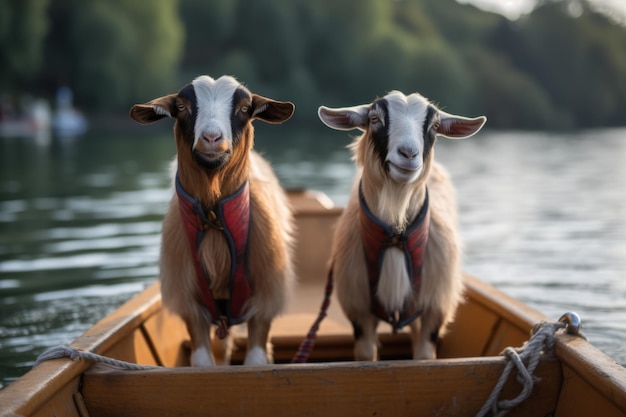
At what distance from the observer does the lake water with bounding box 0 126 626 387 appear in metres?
8.14

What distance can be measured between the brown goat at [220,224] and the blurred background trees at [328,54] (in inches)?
1781

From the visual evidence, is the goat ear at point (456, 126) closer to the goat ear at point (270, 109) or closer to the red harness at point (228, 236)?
the goat ear at point (270, 109)

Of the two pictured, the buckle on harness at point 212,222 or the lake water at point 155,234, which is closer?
the buckle on harness at point 212,222

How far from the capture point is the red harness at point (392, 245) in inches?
177

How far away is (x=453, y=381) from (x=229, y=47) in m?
71.4

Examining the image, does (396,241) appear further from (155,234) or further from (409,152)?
(155,234)

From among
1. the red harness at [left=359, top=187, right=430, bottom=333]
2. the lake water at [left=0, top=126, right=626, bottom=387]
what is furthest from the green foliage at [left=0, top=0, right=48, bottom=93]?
the red harness at [left=359, top=187, right=430, bottom=333]

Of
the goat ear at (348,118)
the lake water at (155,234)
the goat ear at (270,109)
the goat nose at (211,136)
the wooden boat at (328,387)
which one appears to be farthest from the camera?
the lake water at (155,234)

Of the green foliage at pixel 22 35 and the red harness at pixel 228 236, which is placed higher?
the green foliage at pixel 22 35

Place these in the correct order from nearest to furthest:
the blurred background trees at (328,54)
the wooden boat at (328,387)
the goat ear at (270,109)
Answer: the wooden boat at (328,387), the goat ear at (270,109), the blurred background trees at (328,54)

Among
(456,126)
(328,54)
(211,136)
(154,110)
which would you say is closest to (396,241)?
(456,126)

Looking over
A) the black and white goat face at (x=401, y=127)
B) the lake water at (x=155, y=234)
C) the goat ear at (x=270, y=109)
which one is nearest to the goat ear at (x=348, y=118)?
the black and white goat face at (x=401, y=127)

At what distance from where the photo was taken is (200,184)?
4.20 metres

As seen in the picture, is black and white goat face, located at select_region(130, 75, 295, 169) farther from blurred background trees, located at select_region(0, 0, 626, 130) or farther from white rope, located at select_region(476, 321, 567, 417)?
blurred background trees, located at select_region(0, 0, 626, 130)
